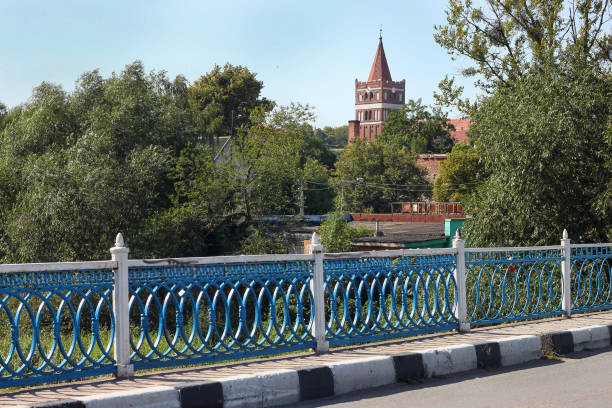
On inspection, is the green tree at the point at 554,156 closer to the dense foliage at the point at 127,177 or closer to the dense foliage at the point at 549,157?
the dense foliage at the point at 549,157

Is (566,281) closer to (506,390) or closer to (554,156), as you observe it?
(506,390)

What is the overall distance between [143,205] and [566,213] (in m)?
13.6

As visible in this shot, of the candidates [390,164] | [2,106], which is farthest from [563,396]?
[390,164]

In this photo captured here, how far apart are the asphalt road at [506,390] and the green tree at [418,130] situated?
67.8 m

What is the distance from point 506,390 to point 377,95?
4743 inches

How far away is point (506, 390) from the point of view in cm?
509

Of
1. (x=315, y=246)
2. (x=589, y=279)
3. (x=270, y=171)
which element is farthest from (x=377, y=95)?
(x=315, y=246)

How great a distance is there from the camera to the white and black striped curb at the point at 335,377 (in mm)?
4277

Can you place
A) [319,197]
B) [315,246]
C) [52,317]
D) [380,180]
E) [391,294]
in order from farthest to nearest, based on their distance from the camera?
1. [319,197]
2. [380,180]
3. [391,294]
4. [315,246]
5. [52,317]

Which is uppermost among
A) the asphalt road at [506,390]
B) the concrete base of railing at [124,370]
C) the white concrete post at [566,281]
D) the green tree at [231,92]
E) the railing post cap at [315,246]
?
the green tree at [231,92]

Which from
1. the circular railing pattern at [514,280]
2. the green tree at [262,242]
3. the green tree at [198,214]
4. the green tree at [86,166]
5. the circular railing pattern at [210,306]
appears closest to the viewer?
the circular railing pattern at [210,306]

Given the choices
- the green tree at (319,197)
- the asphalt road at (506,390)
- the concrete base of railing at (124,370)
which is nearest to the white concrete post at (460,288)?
the asphalt road at (506,390)

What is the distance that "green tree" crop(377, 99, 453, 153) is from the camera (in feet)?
241

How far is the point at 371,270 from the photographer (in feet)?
20.2
